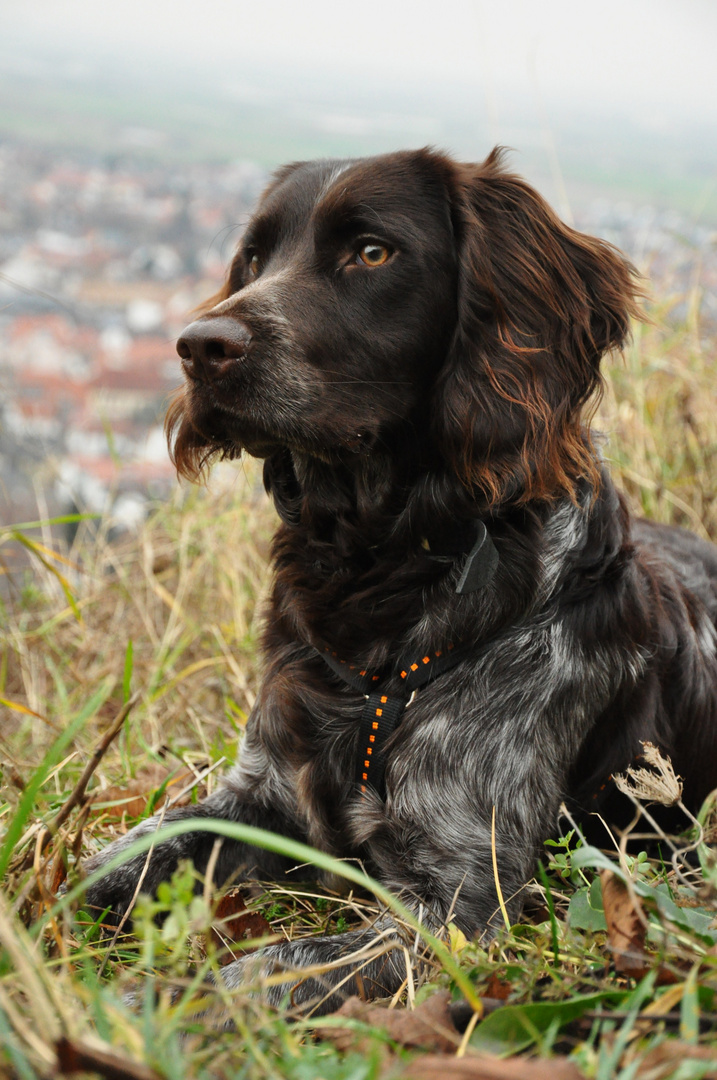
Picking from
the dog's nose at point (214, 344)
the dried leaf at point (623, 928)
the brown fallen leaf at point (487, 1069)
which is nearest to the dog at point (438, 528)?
the dog's nose at point (214, 344)

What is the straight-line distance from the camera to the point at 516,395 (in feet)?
7.25

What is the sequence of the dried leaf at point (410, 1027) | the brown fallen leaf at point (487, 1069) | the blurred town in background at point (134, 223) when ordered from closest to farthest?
the brown fallen leaf at point (487, 1069) → the dried leaf at point (410, 1027) → the blurred town in background at point (134, 223)

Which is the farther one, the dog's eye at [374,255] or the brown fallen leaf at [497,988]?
the dog's eye at [374,255]

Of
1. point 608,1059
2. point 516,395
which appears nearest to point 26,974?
point 608,1059

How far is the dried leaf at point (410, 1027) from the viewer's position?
1327 mm

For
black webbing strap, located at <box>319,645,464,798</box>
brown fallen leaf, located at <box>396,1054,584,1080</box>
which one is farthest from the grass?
black webbing strap, located at <box>319,645,464,798</box>

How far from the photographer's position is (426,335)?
2.26m

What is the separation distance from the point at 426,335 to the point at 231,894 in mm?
1490

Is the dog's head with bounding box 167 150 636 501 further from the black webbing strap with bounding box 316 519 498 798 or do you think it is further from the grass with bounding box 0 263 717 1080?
the grass with bounding box 0 263 717 1080

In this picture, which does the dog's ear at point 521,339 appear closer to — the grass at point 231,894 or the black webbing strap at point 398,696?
the black webbing strap at point 398,696

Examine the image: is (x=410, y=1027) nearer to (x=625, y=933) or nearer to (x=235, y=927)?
(x=625, y=933)

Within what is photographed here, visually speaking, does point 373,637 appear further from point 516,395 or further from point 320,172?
point 320,172

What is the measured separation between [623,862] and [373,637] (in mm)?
886

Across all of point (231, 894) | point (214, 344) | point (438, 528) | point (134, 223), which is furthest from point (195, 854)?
point (134, 223)
